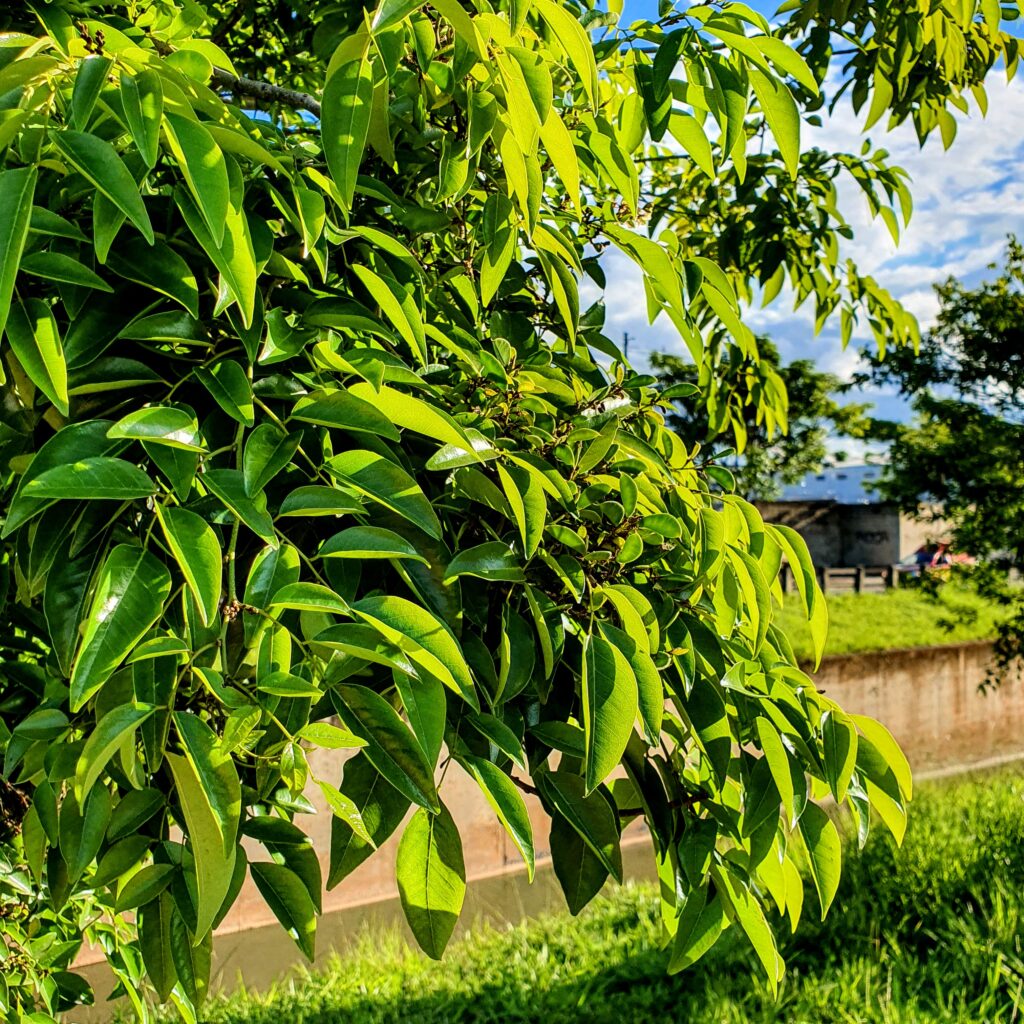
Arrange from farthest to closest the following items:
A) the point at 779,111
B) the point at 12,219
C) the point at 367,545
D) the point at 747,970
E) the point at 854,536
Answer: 1. the point at 854,536
2. the point at 747,970
3. the point at 779,111
4. the point at 367,545
5. the point at 12,219

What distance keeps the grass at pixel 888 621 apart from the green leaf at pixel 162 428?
8163mm

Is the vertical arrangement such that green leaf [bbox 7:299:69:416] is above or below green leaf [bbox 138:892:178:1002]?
above

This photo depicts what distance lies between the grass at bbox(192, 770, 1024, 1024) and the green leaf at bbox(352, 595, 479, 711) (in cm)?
321

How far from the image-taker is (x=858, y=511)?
72.7 ft

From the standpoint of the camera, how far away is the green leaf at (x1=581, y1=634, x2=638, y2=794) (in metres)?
0.76

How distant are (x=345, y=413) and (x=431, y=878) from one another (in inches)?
14.9

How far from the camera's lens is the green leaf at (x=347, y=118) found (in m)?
0.76

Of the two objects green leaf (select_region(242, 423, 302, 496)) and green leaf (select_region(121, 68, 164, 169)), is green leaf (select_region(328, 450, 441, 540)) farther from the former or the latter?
green leaf (select_region(121, 68, 164, 169))

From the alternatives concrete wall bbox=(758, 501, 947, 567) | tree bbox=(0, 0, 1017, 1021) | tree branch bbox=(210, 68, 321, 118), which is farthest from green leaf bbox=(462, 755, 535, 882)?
concrete wall bbox=(758, 501, 947, 567)

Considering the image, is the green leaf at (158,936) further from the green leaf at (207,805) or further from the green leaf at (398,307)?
the green leaf at (398,307)

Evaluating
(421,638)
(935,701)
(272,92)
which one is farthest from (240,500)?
(935,701)

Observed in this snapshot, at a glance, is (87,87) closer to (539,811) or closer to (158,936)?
(158,936)


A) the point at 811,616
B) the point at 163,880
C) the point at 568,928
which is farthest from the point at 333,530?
the point at 568,928

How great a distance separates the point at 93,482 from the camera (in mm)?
658
